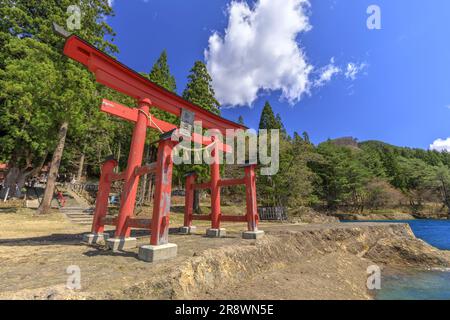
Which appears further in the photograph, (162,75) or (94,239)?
(162,75)

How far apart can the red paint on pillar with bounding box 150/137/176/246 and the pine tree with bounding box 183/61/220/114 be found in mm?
14347

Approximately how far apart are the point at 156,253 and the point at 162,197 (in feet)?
2.99

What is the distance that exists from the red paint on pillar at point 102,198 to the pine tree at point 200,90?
1321 centimetres

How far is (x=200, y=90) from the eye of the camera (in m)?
18.6

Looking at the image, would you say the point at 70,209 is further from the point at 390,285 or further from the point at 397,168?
the point at 397,168

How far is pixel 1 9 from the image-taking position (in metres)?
13.7

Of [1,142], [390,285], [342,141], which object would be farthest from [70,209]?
[342,141]

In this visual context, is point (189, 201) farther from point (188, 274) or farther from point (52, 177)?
point (52, 177)

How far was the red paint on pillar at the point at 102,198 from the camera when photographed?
5.30 m

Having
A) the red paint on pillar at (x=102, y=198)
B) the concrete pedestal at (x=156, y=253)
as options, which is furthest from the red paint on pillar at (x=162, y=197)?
the red paint on pillar at (x=102, y=198)

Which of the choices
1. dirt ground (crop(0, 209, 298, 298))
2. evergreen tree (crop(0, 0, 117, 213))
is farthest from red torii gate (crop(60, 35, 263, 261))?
evergreen tree (crop(0, 0, 117, 213))

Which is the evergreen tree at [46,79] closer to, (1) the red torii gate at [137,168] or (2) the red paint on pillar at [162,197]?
(1) the red torii gate at [137,168]

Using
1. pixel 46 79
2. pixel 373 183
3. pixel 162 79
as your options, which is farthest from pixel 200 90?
pixel 373 183

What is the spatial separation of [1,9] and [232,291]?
67.2 feet
